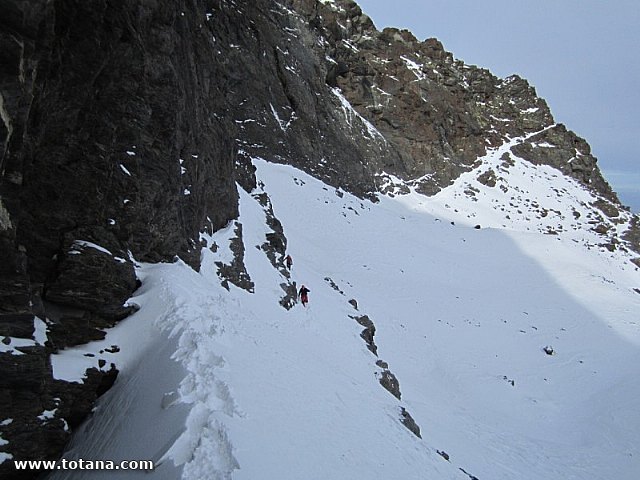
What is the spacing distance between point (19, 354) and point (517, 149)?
211ft

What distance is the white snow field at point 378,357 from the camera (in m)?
5.96

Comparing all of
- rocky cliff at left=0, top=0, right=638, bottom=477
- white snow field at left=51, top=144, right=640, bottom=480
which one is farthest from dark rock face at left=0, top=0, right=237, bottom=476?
white snow field at left=51, top=144, right=640, bottom=480

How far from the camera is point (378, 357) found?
16422 millimetres

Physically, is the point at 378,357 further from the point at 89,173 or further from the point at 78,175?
the point at 78,175

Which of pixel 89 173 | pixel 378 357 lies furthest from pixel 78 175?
pixel 378 357

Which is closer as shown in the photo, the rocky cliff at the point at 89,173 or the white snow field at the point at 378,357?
the rocky cliff at the point at 89,173

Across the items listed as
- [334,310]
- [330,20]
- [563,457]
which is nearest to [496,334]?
[563,457]

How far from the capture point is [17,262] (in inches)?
218

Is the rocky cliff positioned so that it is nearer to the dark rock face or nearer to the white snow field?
the dark rock face

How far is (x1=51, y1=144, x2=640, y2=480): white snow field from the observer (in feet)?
19.5

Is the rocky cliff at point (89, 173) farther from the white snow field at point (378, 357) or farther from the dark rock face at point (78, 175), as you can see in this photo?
the white snow field at point (378, 357)

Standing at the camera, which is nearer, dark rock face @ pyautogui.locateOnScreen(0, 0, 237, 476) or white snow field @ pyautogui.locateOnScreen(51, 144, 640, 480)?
dark rock face @ pyautogui.locateOnScreen(0, 0, 237, 476)

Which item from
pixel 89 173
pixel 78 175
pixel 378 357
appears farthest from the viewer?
pixel 378 357

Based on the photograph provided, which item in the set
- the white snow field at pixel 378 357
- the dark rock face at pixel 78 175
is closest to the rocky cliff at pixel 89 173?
the dark rock face at pixel 78 175
